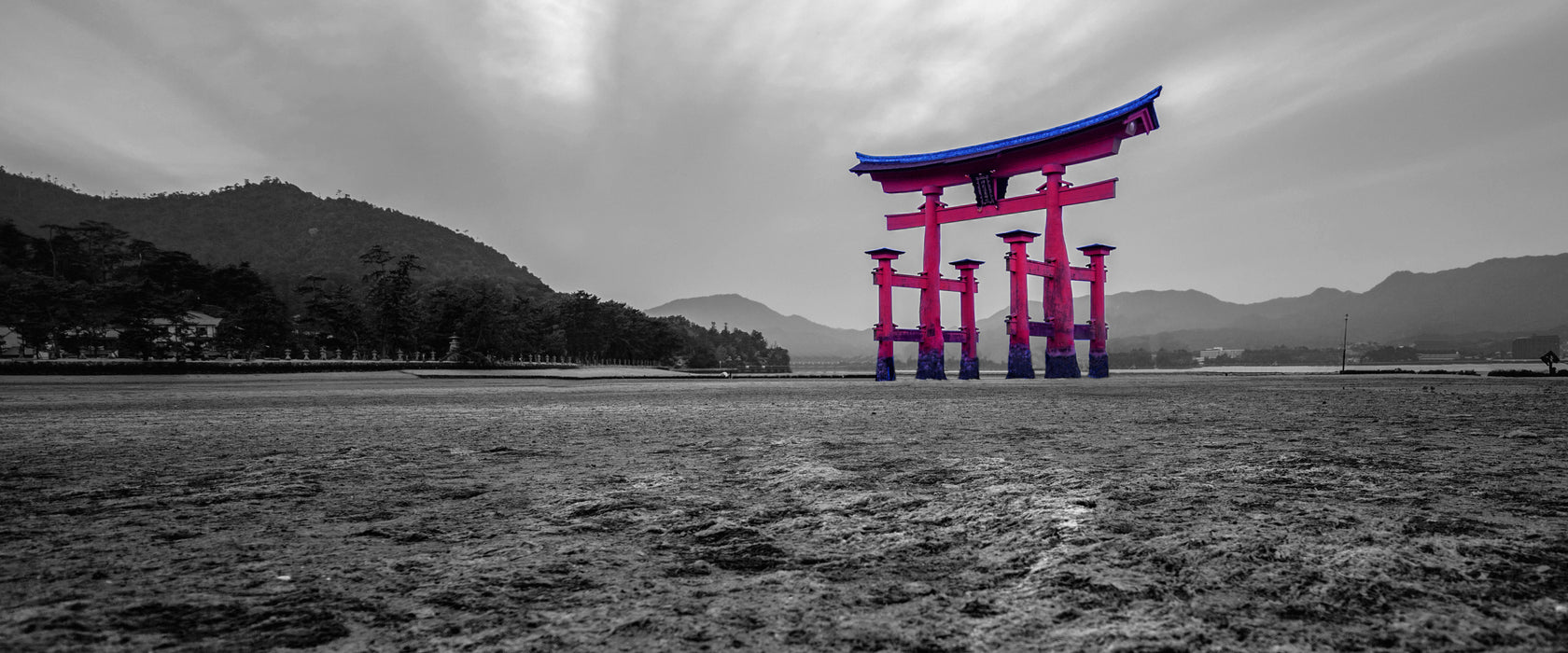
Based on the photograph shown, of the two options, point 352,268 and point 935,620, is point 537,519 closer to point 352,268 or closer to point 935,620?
point 935,620

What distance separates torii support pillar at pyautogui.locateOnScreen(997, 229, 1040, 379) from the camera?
2261cm

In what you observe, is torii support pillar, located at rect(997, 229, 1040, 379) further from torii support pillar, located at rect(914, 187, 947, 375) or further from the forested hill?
the forested hill

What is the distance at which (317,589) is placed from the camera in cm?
156

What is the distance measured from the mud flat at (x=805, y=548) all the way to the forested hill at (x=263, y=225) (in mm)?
109350

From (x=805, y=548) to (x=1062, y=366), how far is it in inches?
907

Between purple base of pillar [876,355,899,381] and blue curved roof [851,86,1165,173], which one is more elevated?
blue curved roof [851,86,1165,173]

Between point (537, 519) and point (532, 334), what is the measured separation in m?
63.8

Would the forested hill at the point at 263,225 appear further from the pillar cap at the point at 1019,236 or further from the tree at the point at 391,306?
the pillar cap at the point at 1019,236

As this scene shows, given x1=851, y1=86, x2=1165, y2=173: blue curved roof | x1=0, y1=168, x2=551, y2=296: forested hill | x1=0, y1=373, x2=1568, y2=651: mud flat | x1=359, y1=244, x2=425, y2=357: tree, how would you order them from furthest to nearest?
x1=0, y1=168, x2=551, y2=296: forested hill, x1=359, y1=244, x2=425, y2=357: tree, x1=851, y1=86, x2=1165, y2=173: blue curved roof, x1=0, y1=373, x2=1568, y2=651: mud flat

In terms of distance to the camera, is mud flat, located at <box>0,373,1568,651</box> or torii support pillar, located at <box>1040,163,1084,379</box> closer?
mud flat, located at <box>0,373,1568,651</box>

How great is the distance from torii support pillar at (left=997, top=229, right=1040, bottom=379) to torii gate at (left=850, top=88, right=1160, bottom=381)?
0.03 metres

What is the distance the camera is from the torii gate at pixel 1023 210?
20.9 meters

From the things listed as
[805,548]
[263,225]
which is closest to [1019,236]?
[805,548]

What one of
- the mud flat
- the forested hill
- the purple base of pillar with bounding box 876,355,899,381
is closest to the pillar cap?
the purple base of pillar with bounding box 876,355,899,381
